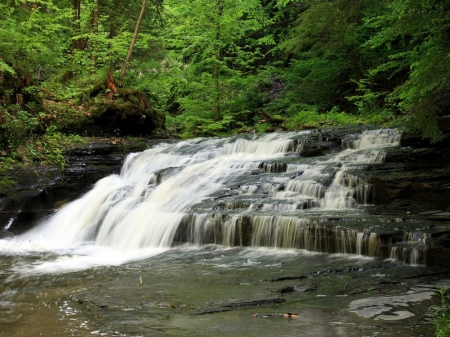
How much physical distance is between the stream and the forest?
3.29 metres

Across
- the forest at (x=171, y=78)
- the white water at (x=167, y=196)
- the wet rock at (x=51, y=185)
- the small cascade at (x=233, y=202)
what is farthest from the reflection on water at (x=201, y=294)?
the forest at (x=171, y=78)

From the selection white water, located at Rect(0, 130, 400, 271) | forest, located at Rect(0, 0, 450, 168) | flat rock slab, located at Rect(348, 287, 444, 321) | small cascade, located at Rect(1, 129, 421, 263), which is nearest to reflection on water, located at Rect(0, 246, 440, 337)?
flat rock slab, located at Rect(348, 287, 444, 321)

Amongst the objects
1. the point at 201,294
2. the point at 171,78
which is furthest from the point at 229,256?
the point at 171,78

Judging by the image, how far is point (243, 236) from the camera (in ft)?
27.3

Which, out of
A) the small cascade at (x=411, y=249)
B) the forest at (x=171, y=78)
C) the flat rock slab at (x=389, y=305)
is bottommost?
the flat rock slab at (x=389, y=305)

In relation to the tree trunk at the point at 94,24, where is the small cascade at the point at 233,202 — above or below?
below

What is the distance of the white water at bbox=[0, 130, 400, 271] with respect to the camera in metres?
8.95

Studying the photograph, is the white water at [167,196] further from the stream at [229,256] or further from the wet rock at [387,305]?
the wet rock at [387,305]

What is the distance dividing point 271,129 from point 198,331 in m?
14.1

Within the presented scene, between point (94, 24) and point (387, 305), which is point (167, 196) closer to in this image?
point (387, 305)

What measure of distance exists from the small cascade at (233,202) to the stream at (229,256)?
0.10ft

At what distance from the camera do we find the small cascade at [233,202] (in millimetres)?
7961

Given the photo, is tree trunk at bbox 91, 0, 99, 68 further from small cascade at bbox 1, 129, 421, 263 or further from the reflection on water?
the reflection on water

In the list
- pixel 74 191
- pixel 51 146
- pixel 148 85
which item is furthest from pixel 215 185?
pixel 148 85
